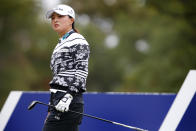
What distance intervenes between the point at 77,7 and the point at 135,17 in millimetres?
4572

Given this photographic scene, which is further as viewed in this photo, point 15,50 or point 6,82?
point 15,50

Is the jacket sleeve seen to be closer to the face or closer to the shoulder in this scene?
the shoulder

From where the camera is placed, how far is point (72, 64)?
5.24 metres

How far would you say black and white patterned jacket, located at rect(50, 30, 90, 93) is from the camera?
5164 millimetres

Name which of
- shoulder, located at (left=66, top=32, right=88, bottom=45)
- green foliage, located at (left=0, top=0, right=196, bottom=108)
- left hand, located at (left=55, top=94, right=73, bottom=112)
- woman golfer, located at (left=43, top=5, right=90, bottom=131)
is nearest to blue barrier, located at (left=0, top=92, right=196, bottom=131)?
woman golfer, located at (left=43, top=5, right=90, bottom=131)

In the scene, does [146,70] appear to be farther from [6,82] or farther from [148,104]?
[148,104]

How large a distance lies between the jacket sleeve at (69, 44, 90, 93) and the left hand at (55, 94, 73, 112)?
3.2 inches

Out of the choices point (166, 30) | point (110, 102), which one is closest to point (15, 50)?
point (166, 30)

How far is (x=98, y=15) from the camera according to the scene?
4341cm

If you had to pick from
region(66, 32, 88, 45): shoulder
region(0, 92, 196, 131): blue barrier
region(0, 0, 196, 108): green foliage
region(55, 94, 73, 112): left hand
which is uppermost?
region(66, 32, 88, 45): shoulder

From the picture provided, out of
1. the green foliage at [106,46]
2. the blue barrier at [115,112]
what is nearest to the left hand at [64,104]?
the blue barrier at [115,112]

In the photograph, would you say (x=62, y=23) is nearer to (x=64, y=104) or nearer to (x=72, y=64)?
(x=72, y=64)

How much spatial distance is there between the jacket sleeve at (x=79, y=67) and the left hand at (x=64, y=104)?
0.27 feet

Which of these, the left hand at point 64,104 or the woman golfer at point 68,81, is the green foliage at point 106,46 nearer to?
the woman golfer at point 68,81
